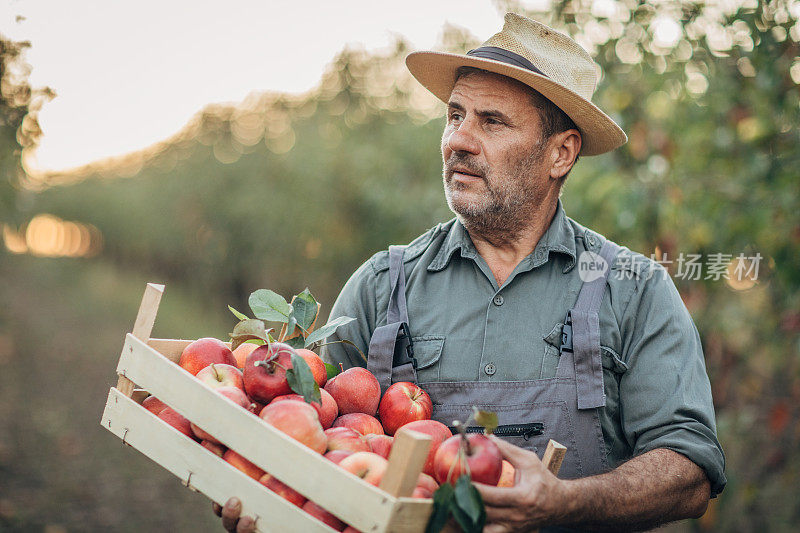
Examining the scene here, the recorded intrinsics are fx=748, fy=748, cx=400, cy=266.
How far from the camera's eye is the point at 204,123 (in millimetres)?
17484

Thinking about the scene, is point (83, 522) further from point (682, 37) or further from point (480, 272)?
point (682, 37)

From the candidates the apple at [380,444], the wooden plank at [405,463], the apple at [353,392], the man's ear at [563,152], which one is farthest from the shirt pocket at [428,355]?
the wooden plank at [405,463]

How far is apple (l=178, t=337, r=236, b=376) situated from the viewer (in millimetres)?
2086

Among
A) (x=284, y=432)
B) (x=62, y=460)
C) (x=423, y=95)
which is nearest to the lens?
(x=284, y=432)

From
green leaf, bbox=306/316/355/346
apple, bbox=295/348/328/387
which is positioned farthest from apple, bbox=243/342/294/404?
green leaf, bbox=306/316/355/346

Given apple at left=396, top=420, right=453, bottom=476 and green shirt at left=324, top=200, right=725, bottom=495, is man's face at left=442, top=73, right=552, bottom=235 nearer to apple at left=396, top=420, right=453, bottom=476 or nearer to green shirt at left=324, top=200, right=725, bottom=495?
green shirt at left=324, top=200, right=725, bottom=495

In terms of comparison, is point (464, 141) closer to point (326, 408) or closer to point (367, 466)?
point (326, 408)

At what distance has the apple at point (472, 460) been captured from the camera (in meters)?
1.70

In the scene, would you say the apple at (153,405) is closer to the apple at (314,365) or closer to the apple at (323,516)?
the apple at (314,365)

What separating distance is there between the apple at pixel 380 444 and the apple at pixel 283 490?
235 millimetres

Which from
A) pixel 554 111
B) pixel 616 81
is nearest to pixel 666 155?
pixel 616 81

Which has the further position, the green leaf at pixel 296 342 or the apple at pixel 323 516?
the green leaf at pixel 296 342

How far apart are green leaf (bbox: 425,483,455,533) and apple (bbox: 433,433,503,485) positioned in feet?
0.20

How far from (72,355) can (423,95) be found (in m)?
9.03
